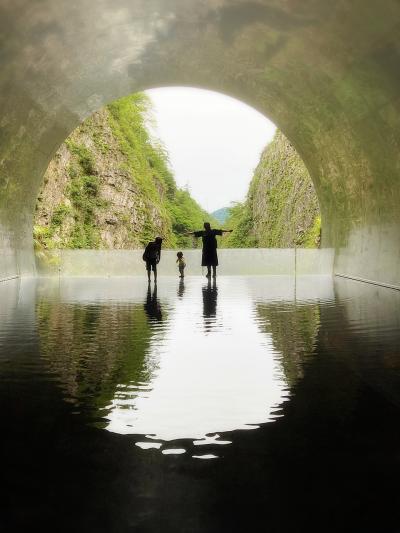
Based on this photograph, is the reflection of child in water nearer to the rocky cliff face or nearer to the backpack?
the backpack

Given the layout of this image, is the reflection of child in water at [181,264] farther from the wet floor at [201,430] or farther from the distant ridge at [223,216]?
the distant ridge at [223,216]

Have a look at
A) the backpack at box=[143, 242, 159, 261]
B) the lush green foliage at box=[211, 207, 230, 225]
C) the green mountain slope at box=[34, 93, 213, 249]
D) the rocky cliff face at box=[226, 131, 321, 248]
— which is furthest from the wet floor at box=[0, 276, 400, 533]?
the lush green foliage at box=[211, 207, 230, 225]

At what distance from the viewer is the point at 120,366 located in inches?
223

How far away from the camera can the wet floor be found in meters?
2.64

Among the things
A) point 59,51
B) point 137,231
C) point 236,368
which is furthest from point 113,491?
point 137,231

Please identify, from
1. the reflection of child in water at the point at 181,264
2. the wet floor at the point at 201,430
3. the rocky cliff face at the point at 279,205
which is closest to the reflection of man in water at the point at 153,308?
the wet floor at the point at 201,430

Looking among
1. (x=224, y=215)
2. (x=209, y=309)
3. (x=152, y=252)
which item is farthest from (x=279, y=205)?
(x=224, y=215)

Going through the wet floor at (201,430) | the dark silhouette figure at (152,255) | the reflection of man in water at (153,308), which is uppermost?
the dark silhouette figure at (152,255)

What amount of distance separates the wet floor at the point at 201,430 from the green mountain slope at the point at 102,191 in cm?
2519

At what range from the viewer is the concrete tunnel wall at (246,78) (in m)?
11.7

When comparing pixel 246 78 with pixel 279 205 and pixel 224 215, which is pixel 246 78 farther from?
pixel 224 215

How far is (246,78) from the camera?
56.7ft

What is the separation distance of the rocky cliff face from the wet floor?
30189 mm

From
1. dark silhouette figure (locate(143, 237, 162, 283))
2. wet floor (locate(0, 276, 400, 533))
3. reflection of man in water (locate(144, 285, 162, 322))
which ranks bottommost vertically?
reflection of man in water (locate(144, 285, 162, 322))
